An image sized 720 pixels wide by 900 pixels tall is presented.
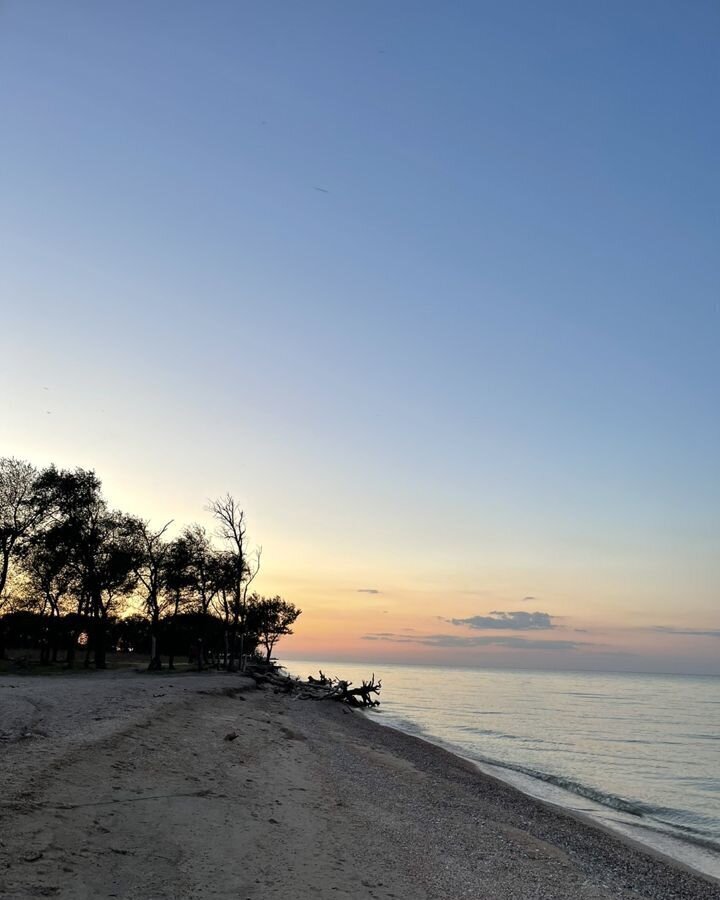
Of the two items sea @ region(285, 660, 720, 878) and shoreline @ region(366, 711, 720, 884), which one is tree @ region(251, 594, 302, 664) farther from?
shoreline @ region(366, 711, 720, 884)

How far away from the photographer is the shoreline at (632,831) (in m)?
16.7

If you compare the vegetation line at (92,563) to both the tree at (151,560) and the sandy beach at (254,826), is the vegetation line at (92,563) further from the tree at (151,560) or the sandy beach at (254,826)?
the sandy beach at (254,826)

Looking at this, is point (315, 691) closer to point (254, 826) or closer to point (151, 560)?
point (151, 560)

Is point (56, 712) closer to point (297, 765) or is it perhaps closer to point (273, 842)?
point (297, 765)

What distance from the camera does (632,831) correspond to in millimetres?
20031

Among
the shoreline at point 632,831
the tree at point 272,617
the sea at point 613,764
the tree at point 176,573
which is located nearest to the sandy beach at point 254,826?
the shoreline at point 632,831

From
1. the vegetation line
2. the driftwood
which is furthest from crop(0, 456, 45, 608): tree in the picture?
the driftwood

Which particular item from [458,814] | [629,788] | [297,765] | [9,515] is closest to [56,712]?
[297,765]

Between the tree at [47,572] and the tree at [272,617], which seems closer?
the tree at [47,572]

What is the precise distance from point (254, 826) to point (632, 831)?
14.3m

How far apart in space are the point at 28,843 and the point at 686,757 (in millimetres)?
42856

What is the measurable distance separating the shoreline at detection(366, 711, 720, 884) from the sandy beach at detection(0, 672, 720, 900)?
3.36 feet

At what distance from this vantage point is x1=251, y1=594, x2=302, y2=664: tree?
290 ft

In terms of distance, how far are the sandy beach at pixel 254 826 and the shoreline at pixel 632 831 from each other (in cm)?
102
